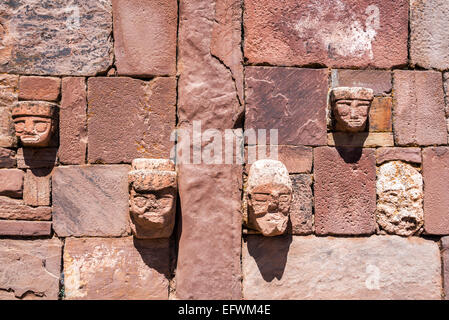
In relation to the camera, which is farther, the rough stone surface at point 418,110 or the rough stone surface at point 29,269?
the rough stone surface at point 418,110

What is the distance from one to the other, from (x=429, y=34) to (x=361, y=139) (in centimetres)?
121

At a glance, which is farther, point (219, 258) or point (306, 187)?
point (306, 187)

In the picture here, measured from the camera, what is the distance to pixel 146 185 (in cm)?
263

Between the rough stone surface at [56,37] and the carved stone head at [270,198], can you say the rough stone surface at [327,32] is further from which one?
the rough stone surface at [56,37]

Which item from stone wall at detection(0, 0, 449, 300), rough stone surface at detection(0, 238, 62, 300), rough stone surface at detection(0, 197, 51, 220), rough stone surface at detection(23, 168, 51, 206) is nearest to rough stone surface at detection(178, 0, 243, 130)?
stone wall at detection(0, 0, 449, 300)

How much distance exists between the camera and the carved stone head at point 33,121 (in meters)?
2.84

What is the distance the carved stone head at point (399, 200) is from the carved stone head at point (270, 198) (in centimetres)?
97

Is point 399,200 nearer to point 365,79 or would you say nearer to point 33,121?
point 365,79

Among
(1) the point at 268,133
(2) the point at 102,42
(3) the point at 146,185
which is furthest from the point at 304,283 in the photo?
(2) the point at 102,42

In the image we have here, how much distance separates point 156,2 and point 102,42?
0.61 metres

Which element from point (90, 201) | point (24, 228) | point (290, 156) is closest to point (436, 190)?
point (290, 156)

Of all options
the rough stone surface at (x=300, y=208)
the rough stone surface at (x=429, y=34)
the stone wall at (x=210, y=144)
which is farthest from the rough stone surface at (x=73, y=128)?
the rough stone surface at (x=429, y=34)

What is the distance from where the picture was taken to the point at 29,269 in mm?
2971

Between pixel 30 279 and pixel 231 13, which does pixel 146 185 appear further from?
pixel 231 13
